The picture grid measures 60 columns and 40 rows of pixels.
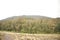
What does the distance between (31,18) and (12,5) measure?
29 cm

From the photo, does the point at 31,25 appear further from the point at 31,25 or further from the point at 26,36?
the point at 26,36

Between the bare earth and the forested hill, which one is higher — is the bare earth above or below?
below

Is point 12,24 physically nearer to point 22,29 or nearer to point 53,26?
point 22,29

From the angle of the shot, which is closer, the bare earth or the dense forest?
the bare earth

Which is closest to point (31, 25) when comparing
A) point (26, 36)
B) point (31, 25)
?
point (31, 25)

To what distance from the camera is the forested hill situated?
3.76 ft

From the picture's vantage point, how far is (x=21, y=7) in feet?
4.58

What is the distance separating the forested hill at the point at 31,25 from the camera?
45.2 inches

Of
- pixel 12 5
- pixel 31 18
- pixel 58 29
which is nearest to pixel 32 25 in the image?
pixel 31 18

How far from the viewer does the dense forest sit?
3.76ft

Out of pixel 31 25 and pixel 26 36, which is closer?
pixel 26 36

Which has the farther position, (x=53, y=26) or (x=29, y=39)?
(x=53, y=26)

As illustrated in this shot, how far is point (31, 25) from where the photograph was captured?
47.4 inches

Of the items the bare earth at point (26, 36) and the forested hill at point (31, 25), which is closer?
the bare earth at point (26, 36)
